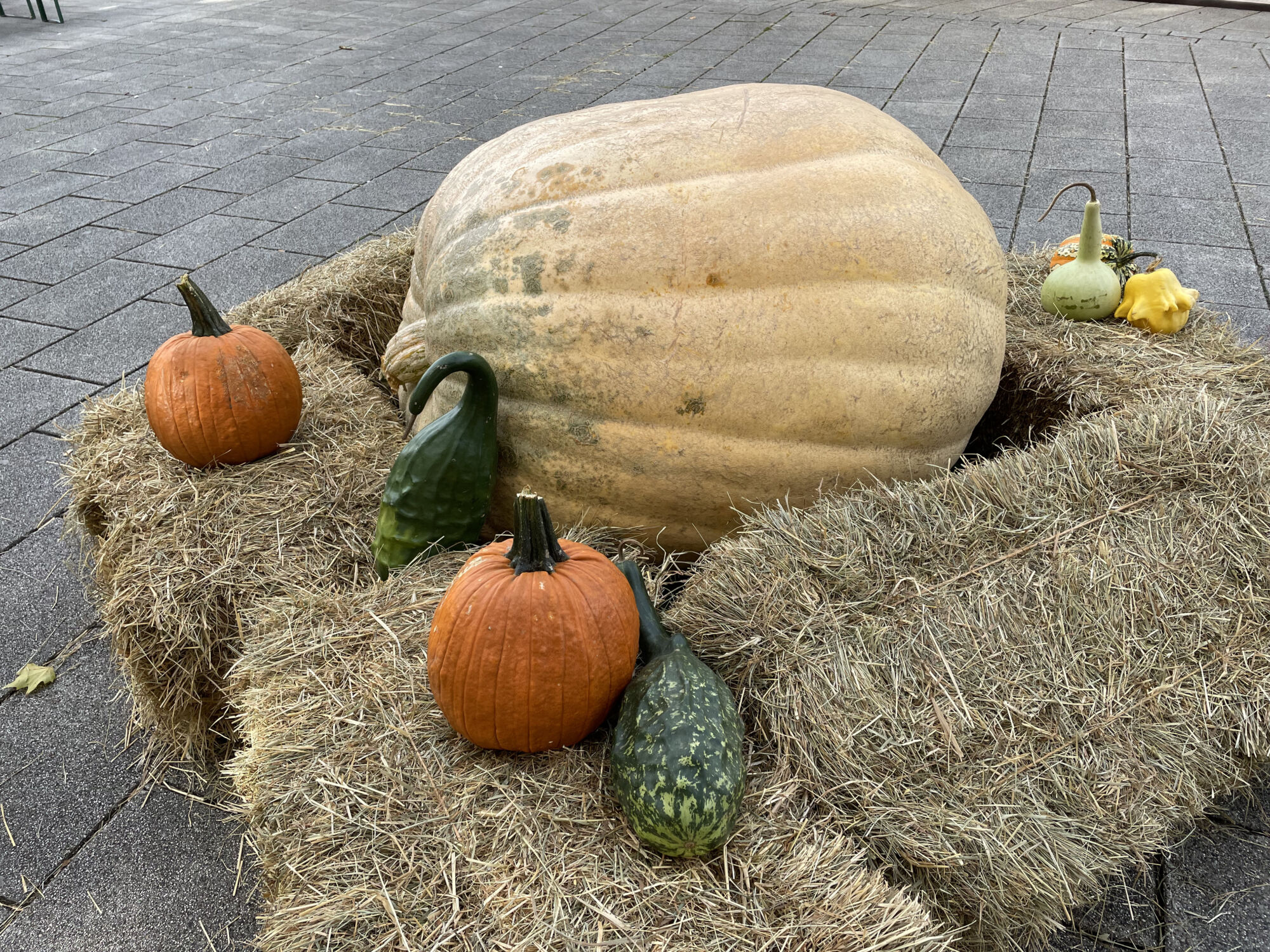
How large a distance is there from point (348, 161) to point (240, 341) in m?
4.38

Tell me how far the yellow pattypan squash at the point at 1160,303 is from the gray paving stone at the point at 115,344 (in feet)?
13.6

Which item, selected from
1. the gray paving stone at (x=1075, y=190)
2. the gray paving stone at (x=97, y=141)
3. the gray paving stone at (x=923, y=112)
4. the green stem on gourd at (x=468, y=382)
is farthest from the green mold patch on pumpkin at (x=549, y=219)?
the gray paving stone at (x=97, y=141)

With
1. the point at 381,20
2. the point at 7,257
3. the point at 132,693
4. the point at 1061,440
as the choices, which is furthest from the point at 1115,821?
the point at 381,20

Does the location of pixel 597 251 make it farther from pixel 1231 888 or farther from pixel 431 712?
pixel 1231 888

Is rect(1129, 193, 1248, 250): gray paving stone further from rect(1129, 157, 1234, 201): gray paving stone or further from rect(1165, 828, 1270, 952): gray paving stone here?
rect(1165, 828, 1270, 952): gray paving stone

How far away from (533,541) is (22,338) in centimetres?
388

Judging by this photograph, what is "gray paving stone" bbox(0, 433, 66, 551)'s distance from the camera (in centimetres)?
335

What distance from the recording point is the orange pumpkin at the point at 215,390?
2680 mm

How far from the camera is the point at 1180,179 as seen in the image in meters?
5.85

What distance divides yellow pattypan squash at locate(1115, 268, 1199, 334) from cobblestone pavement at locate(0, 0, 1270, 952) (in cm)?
125

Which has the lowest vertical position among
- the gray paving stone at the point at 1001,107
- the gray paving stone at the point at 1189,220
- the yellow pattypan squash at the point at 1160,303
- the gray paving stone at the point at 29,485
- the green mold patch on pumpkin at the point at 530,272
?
the gray paving stone at the point at 29,485

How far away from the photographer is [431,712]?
2.03 meters

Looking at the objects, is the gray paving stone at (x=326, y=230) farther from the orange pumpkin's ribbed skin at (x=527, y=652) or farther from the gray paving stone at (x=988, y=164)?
the orange pumpkin's ribbed skin at (x=527, y=652)

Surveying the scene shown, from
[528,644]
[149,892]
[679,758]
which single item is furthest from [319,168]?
[679,758]
